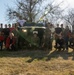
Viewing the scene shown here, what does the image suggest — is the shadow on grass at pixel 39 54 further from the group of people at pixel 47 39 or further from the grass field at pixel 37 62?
the group of people at pixel 47 39

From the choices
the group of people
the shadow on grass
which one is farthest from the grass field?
the group of people

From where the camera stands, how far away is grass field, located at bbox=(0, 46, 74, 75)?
1001 cm

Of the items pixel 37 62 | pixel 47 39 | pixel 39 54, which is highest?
pixel 47 39

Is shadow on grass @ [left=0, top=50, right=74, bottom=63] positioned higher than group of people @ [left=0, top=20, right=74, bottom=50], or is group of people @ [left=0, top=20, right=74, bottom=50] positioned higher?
group of people @ [left=0, top=20, right=74, bottom=50]

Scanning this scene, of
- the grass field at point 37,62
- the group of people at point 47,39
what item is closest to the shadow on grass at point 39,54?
the grass field at point 37,62

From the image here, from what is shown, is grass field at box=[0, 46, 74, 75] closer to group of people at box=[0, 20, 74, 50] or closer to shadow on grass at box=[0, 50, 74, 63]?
shadow on grass at box=[0, 50, 74, 63]

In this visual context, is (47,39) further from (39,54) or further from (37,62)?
(37,62)

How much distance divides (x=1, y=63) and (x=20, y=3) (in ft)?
86.5

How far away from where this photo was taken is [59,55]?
13805 mm

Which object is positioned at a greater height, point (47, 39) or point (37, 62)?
point (47, 39)

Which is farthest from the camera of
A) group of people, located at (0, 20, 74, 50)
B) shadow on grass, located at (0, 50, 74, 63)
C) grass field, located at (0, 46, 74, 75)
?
group of people, located at (0, 20, 74, 50)

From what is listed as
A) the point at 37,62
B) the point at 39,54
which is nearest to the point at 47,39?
the point at 39,54

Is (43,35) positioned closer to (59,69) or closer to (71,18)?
(59,69)

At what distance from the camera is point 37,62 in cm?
1171
